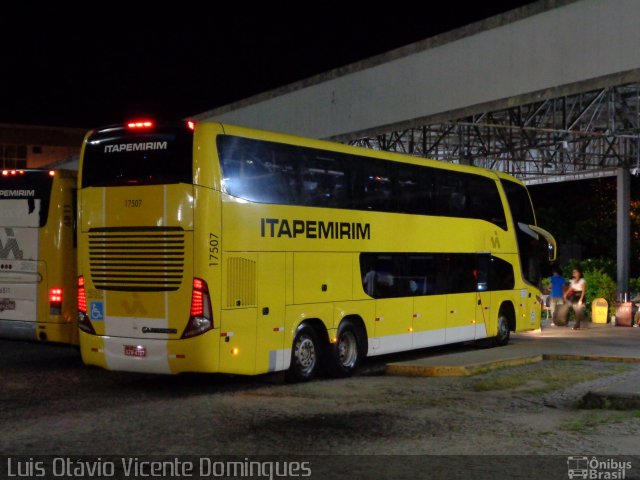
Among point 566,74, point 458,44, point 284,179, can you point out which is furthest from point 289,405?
point 458,44

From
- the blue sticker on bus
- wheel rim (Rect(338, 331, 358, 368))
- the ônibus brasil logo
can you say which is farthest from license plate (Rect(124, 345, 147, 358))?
the ônibus brasil logo

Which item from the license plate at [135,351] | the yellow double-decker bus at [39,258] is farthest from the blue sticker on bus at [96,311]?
the yellow double-decker bus at [39,258]

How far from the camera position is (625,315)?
25.5 metres

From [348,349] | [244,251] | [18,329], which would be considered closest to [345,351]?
[348,349]

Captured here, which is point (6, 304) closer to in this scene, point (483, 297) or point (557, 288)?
point (483, 297)

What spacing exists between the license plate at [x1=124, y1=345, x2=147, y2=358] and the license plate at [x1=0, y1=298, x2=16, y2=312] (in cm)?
382

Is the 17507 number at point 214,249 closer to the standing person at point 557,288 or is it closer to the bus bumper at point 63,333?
the bus bumper at point 63,333

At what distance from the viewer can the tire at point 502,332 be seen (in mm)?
20312

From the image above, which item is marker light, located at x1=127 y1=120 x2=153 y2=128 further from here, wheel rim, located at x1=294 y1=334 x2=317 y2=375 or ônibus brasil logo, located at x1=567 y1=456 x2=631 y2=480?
ônibus brasil logo, located at x1=567 y1=456 x2=631 y2=480

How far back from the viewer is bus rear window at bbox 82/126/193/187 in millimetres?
12594

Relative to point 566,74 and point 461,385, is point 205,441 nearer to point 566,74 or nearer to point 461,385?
point 461,385

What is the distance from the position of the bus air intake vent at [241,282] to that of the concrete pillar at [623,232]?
19.3 meters

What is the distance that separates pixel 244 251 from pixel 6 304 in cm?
525

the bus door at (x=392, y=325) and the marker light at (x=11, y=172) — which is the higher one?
the marker light at (x=11, y=172)
